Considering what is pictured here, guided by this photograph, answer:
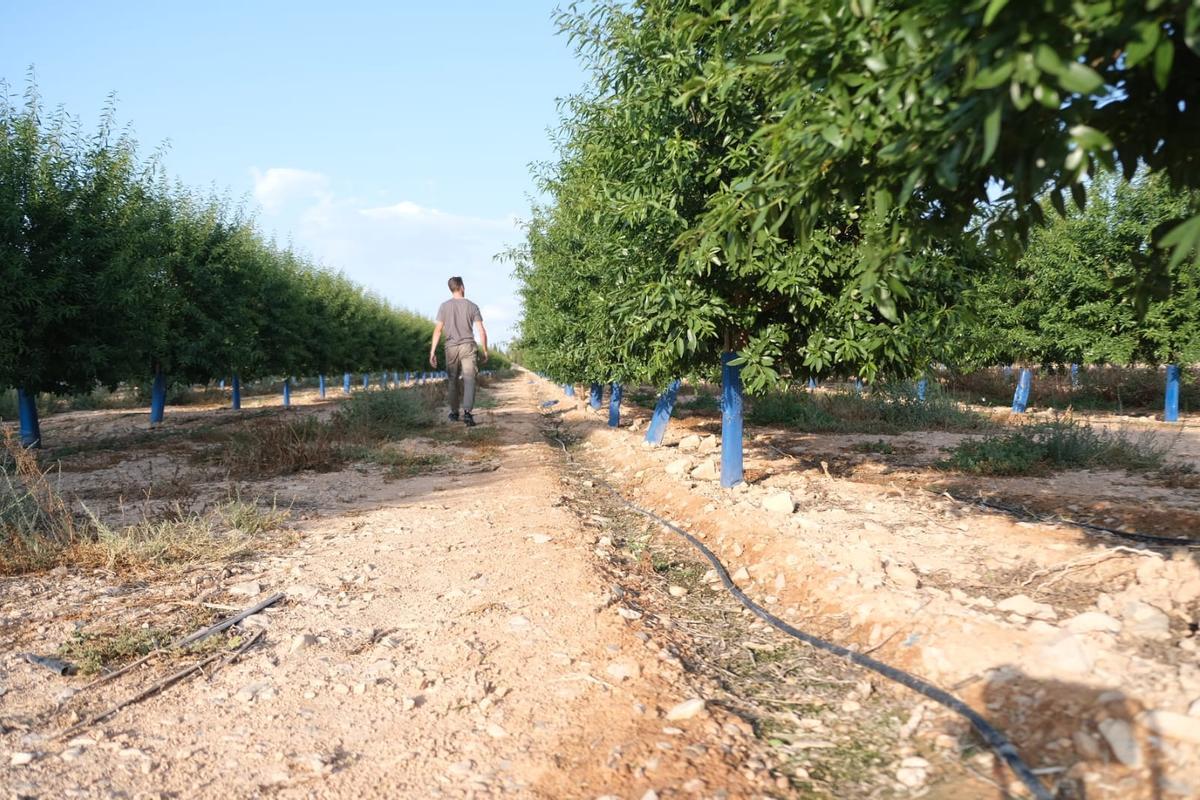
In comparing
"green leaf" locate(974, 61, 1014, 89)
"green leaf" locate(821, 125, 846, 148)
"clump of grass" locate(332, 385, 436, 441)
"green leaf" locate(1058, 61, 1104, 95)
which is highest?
"green leaf" locate(821, 125, 846, 148)

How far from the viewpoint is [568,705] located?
2.88m

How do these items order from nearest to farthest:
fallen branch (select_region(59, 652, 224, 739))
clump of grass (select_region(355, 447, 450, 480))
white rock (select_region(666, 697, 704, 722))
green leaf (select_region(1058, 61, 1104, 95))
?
1. green leaf (select_region(1058, 61, 1104, 95))
2. fallen branch (select_region(59, 652, 224, 739))
3. white rock (select_region(666, 697, 704, 722))
4. clump of grass (select_region(355, 447, 450, 480))

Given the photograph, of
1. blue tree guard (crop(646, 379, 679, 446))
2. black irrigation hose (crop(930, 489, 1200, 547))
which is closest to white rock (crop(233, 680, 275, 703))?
black irrigation hose (crop(930, 489, 1200, 547))

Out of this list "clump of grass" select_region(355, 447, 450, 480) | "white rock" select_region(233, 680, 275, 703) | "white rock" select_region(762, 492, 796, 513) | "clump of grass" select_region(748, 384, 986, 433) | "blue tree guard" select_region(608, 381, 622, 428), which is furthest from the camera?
"blue tree guard" select_region(608, 381, 622, 428)

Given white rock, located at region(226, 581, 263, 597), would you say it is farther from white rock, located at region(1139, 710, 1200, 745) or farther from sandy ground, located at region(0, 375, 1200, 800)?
white rock, located at region(1139, 710, 1200, 745)

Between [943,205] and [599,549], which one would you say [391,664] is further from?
[943,205]

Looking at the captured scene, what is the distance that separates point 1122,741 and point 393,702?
250 centimetres

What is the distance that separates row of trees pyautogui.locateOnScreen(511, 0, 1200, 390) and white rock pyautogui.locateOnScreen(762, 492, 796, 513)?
1.01 meters

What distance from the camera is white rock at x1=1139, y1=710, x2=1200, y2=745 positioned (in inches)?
88.9

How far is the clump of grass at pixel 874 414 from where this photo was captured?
1370cm

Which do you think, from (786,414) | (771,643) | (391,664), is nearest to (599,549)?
(771,643)

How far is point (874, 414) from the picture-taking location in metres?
15.0

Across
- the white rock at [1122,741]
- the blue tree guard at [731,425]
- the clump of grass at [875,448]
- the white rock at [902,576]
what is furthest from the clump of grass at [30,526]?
the clump of grass at [875,448]

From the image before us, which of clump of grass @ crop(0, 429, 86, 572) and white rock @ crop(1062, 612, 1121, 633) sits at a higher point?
clump of grass @ crop(0, 429, 86, 572)
